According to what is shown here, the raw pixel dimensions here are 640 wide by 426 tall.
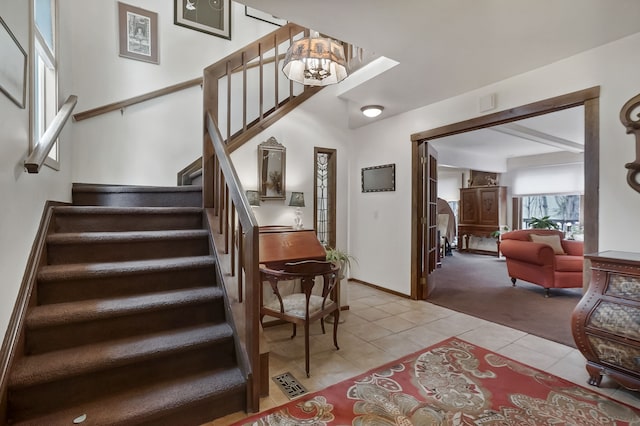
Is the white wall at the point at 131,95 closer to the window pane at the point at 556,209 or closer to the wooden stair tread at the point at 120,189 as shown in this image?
the wooden stair tread at the point at 120,189

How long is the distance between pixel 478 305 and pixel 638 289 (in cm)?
213

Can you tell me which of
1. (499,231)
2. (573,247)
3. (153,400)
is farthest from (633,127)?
(499,231)

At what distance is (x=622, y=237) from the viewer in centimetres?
235

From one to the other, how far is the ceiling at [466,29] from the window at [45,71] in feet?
4.88

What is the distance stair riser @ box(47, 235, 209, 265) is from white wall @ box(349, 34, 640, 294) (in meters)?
2.85

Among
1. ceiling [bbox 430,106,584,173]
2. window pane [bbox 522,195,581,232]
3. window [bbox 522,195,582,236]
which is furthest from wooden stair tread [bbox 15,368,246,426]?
window pane [bbox 522,195,581,232]

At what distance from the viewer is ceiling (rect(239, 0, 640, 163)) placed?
2039mm

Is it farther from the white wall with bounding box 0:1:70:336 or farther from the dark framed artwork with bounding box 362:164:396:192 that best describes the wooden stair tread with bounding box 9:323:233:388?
the dark framed artwork with bounding box 362:164:396:192

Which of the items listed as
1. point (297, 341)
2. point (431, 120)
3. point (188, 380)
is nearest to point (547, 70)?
point (431, 120)

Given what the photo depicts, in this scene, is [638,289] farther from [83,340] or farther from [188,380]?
[83,340]

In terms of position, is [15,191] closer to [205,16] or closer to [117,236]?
[117,236]

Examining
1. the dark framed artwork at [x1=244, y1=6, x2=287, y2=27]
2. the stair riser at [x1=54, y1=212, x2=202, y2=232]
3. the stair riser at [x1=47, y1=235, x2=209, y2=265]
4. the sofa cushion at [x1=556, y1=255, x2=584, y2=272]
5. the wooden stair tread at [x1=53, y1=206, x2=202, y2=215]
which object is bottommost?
the sofa cushion at [x1=556, y1=255, x2=584, y2=272]

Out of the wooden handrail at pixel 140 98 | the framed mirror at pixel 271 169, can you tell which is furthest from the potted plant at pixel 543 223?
the wooden handrail at pixel 140 98

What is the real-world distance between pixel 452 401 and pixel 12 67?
317 centimetres
